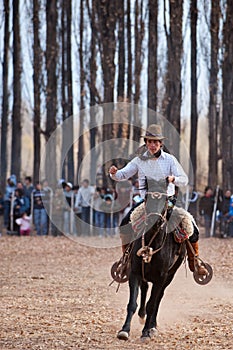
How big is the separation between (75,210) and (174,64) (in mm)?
8159

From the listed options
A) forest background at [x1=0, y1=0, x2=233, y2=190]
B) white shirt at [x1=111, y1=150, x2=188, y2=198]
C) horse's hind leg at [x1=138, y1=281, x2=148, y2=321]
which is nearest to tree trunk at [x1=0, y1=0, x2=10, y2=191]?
forest background at [x1=0, y1=0, x2=233, y2=190]

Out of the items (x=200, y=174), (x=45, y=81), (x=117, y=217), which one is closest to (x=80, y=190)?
(x=117, y=217)

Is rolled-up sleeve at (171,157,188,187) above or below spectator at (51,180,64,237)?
above

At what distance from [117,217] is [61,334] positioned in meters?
18.4

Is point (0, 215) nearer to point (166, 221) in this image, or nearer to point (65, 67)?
point (65, 67)

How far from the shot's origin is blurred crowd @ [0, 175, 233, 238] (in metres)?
26.5

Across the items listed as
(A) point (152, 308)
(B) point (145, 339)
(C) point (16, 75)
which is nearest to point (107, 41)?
(C) point (16, 75)

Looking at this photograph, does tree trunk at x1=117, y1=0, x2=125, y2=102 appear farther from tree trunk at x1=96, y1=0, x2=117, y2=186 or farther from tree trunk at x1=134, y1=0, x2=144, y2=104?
tree trunk at x1=134, y1=0, x2=144, y2=104

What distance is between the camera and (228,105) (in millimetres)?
31438

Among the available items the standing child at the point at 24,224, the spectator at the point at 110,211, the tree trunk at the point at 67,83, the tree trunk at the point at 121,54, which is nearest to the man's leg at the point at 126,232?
the spectator at the point at 110,211

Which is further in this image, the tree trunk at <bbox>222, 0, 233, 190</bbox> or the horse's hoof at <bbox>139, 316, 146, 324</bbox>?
the tree trunk at <bbox>222, 0, 233, 190</bbox>

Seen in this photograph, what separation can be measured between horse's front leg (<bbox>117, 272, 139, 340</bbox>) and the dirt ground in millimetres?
98

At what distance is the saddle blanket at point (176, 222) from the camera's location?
909 cm

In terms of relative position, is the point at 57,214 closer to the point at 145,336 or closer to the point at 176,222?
the point at 176,222
